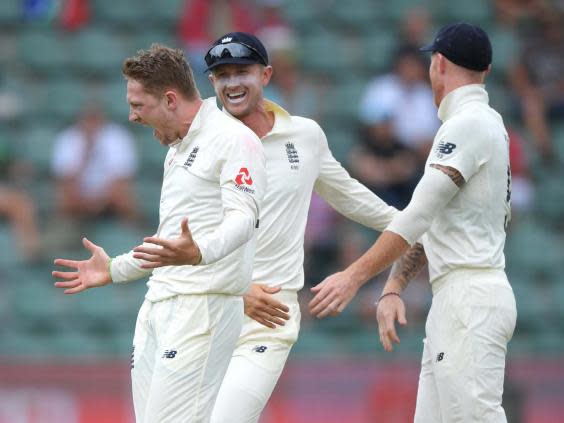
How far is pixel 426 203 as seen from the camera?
19.0 ft

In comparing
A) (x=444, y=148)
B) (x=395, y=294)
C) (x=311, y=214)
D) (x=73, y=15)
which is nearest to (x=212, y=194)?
(x=444, y=148)

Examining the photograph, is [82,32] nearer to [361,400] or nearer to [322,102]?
[322,102]

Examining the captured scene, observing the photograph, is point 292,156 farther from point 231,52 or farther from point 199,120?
point 199,120

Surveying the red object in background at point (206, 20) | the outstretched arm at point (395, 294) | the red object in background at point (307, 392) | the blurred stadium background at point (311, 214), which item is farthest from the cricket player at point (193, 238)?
the red object in background at point (206, 20)

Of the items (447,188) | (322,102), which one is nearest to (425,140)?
(322,102)

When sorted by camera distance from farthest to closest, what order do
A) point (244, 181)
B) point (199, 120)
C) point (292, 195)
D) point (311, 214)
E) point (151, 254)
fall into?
point (311, 214)
point (292, 195)
point (199, 120)
point (244, 181)
point (151, 254)

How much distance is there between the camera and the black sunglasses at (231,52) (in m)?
6.27

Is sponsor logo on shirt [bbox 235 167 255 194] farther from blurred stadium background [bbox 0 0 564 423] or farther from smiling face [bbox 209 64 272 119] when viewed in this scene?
blurred stadium background [bbox 0 0 564 423]

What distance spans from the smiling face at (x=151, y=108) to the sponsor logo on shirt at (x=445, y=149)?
1147mm

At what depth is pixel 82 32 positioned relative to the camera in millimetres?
13203

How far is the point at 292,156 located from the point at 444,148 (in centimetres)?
95

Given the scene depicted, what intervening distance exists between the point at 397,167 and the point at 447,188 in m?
5.38

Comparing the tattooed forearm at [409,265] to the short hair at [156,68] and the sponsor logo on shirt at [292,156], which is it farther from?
the short hair at [156,68]

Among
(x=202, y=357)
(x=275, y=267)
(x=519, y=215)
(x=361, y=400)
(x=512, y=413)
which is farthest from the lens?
(x=519, y=215)
